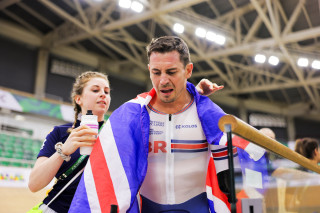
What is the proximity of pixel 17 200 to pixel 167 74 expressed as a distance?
4759 millimetres

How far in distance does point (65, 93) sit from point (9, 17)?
3470mm

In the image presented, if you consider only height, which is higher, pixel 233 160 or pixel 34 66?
pixel 34 66

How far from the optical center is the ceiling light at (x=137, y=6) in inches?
363

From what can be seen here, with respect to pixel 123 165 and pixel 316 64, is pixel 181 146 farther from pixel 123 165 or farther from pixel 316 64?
pixel 316 64

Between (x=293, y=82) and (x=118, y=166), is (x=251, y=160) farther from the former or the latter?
(x=293, y=82)

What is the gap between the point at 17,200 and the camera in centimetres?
534

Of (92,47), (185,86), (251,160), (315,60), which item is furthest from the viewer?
(92,47)

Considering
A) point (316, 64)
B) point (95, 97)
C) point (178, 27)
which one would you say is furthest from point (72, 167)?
point (316, 64)

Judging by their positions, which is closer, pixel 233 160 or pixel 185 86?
pixel 233 160

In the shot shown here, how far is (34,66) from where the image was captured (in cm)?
1295

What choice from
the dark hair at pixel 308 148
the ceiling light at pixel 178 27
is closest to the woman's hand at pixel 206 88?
the dark hair at pixel 308 148

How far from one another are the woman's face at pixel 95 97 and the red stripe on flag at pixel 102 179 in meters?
0.54

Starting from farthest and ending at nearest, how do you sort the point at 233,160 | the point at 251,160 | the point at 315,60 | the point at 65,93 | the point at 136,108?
the point at 65,93, the point at 315,60, the point at 136,108, the point at 251,160, the point at 233,160

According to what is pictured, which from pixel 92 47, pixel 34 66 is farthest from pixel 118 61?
pixel 34 66
